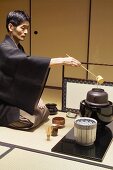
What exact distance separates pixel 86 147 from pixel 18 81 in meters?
0.61

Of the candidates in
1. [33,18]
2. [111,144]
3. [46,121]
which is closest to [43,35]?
[33,18]

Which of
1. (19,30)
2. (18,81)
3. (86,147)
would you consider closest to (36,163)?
(86,147)

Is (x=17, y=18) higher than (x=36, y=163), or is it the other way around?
(x=17, y=18)

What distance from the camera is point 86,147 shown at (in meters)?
1.59

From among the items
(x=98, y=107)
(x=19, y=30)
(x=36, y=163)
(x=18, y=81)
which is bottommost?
(x=36, y=163)

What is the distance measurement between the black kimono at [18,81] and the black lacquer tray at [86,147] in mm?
325

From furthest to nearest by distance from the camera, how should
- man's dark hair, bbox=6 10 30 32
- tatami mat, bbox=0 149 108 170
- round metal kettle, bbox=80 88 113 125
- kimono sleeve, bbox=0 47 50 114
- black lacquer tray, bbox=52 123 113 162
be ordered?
man's dark hair, bbox=6 10 30 32, kimono sleeve, bbox=0 47 50 114, round metal kettle, bbox=80 88 113 125, black lacquer tray, bbox=52 123 113 162, tatami mat, bbox=0 149 108 170

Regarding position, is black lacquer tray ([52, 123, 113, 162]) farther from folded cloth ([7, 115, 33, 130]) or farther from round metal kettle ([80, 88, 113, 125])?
folded cloth ([7, 115, 33, 130])

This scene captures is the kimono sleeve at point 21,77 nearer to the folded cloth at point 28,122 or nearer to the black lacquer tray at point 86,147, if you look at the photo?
the folded cloth at point 28,122

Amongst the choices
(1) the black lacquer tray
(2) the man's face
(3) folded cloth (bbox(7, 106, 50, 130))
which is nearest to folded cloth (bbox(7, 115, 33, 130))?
(3) folded cloth (bbox(7, 106, 50, 130))

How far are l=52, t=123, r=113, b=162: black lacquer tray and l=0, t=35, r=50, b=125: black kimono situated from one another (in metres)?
0.33

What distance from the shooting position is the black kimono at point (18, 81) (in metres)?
1.84

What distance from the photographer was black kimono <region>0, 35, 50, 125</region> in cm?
184

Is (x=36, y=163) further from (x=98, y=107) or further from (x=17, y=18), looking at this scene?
(x=17, y=18)
